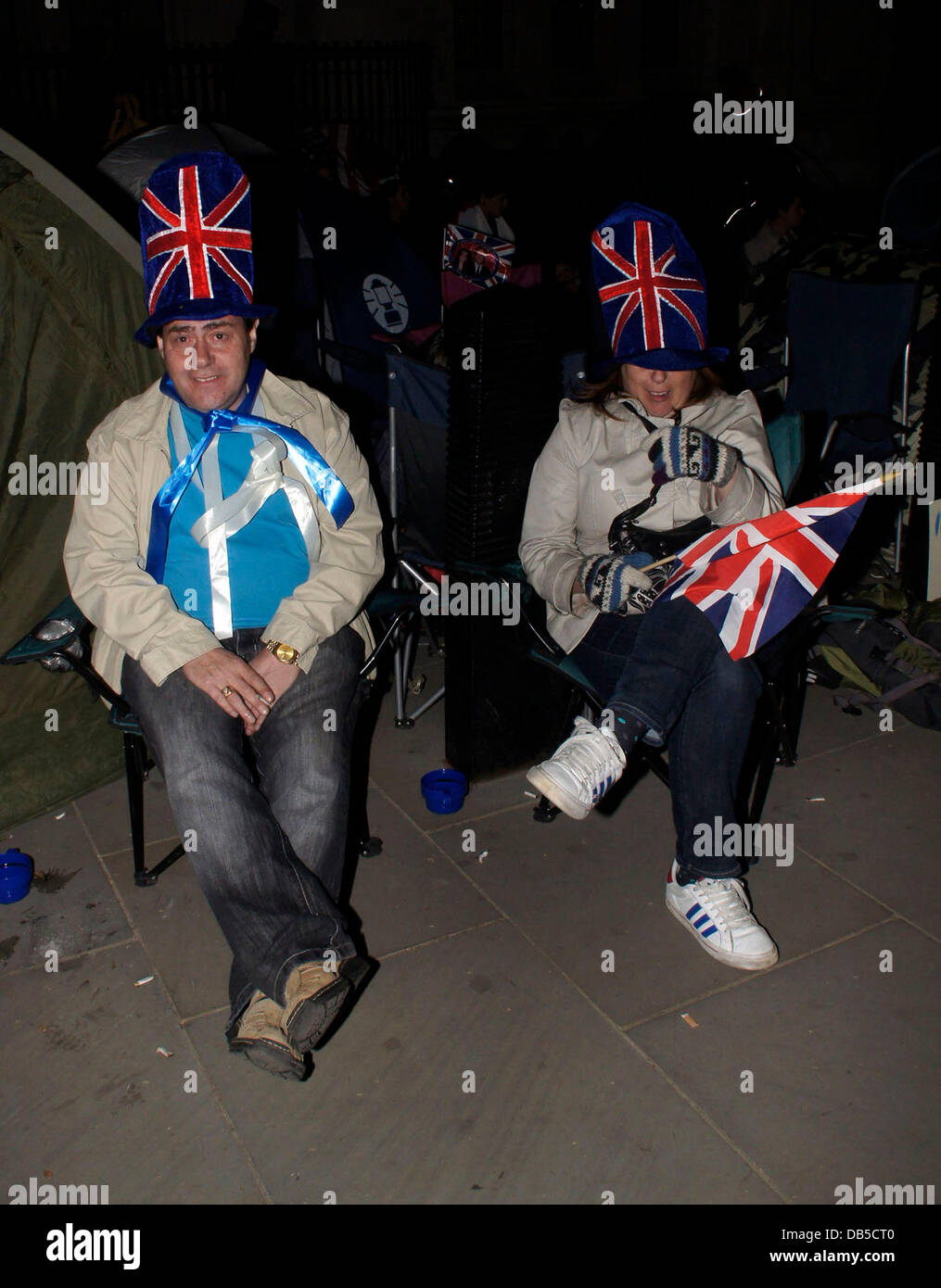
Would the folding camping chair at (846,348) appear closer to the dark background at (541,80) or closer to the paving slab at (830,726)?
the paving slab at (830,726)

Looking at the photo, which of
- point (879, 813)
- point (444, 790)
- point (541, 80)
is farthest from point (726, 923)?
point (541, 80)

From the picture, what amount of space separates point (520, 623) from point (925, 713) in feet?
4.64

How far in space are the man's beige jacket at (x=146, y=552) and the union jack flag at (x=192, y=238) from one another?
0.28 metres

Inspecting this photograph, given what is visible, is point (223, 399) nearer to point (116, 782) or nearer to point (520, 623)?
point (520, 623)

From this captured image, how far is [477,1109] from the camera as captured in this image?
2.09m

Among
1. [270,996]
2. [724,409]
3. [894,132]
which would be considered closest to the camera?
[270,996]

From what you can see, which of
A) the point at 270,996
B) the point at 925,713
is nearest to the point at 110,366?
the point at 270,996

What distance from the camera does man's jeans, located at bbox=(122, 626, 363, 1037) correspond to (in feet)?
6.72

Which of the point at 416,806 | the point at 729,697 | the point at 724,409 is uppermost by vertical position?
the point at 724,409

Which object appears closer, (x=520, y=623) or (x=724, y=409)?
(x=724, y=409)

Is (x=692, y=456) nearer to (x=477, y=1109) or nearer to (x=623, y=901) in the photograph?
(x=623, y=901)

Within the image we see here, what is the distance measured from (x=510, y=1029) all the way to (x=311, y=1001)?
545 millimetres

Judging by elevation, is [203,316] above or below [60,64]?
below

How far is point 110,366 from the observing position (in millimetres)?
3172
